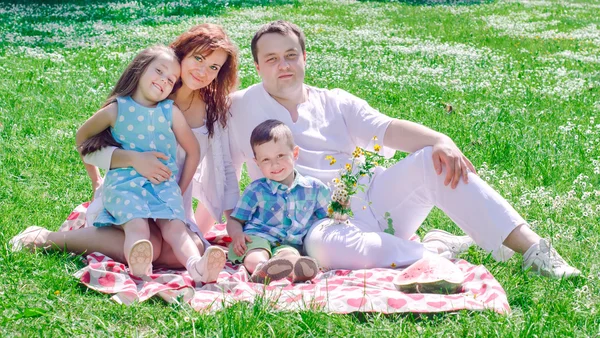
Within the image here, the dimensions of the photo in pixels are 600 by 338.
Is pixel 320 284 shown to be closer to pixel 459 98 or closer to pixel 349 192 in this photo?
pixel 349 192

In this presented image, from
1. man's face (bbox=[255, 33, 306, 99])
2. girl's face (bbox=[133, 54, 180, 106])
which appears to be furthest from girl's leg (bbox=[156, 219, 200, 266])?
man's face (bbox=[255, 33, 306, 99])

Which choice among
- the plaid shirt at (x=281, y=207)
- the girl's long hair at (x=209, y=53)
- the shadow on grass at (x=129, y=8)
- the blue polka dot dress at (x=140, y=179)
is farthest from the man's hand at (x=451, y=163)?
the shadow on grass at (x=129, y=8)

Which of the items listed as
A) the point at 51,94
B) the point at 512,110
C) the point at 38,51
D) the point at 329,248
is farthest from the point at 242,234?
the point at 38,51

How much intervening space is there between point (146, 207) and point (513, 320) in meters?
2.38

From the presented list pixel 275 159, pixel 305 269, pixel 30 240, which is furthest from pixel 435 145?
pixel 30 240

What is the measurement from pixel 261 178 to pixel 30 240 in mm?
1567

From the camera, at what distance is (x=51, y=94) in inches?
381

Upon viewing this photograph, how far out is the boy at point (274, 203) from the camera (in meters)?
4.70

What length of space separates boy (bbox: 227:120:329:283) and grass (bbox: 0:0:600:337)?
99 centimetres

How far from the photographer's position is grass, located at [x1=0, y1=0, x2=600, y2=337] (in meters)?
3.60

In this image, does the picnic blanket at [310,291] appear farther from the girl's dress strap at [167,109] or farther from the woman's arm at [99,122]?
the girl's dress strap at [167,109]

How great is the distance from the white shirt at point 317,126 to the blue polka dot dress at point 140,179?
0.54 meters

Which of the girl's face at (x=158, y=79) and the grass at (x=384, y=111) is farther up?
the girl's face at (x=158, y=79)

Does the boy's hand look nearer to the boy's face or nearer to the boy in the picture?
the boy
